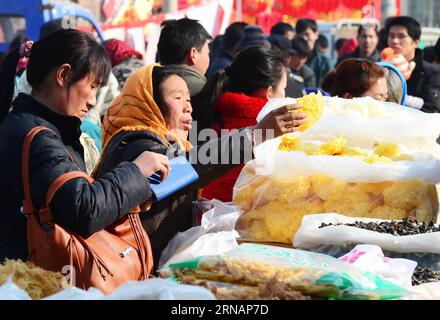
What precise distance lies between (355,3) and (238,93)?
31.3 ft

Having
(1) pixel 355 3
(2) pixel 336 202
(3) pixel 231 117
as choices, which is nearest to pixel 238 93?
(3) pixel 231 117

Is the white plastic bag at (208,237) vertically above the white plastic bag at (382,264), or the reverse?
the white plastic bag at (382,264)

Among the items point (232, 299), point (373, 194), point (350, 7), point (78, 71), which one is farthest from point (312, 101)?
point (350, 7)

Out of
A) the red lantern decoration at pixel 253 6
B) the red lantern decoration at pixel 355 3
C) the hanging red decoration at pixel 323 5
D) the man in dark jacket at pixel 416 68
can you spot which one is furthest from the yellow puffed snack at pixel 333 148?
the hanging red decoration at pixel 323 5

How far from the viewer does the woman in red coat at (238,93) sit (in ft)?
12.7

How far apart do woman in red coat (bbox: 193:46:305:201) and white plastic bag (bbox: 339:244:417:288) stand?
4.41ft

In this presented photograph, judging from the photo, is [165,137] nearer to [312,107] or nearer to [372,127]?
[312,107]

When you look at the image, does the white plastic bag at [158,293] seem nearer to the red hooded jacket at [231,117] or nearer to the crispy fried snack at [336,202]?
the crispy fried snack at [336,202]

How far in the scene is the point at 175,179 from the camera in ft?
9.36

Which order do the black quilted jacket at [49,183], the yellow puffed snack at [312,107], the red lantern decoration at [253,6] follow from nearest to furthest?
the black quilted jacket at [49,183] → the yellow puffed snack at [312,107] → the red lantern decoration at [253,6]

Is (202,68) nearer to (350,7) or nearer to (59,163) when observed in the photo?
(59,163)

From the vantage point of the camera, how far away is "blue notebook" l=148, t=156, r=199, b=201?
2.69 m

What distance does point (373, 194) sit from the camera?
321cm

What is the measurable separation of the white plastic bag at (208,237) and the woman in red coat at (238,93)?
1.95 feet
